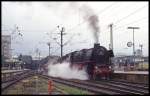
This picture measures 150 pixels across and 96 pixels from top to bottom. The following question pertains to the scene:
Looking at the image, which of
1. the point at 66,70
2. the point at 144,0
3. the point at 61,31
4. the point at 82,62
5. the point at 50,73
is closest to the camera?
the point at 144,0

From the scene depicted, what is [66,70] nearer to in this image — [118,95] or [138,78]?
[138,78]

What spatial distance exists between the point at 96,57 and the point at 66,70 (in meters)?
11.7

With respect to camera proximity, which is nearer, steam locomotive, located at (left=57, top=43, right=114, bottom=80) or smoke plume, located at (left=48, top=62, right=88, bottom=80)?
steam locomotive, located at (left=57, top=43, right=114, bottom=80)

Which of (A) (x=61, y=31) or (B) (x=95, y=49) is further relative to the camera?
(A) (x=61, y=31)

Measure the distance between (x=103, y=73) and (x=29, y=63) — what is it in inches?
2645

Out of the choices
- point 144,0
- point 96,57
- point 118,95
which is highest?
point 144,0

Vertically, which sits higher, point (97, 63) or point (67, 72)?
point (97, 63)

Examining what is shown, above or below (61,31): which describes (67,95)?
below

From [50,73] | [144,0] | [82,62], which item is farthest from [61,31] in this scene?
[144,0]

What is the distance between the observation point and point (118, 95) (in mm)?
21969

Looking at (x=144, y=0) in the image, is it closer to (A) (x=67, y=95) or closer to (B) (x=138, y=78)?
(A) (x=67, y=95)

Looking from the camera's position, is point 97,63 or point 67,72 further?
point 67,72

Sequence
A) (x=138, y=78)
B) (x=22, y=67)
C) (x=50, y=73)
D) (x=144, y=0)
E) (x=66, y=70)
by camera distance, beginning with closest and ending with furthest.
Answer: (x=144, y=0), (x=138, y=78), (x=66, y=70), (x=50, y=73), (x=22, y=67)

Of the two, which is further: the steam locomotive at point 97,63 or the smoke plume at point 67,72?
the smoke plume at point 67,72
